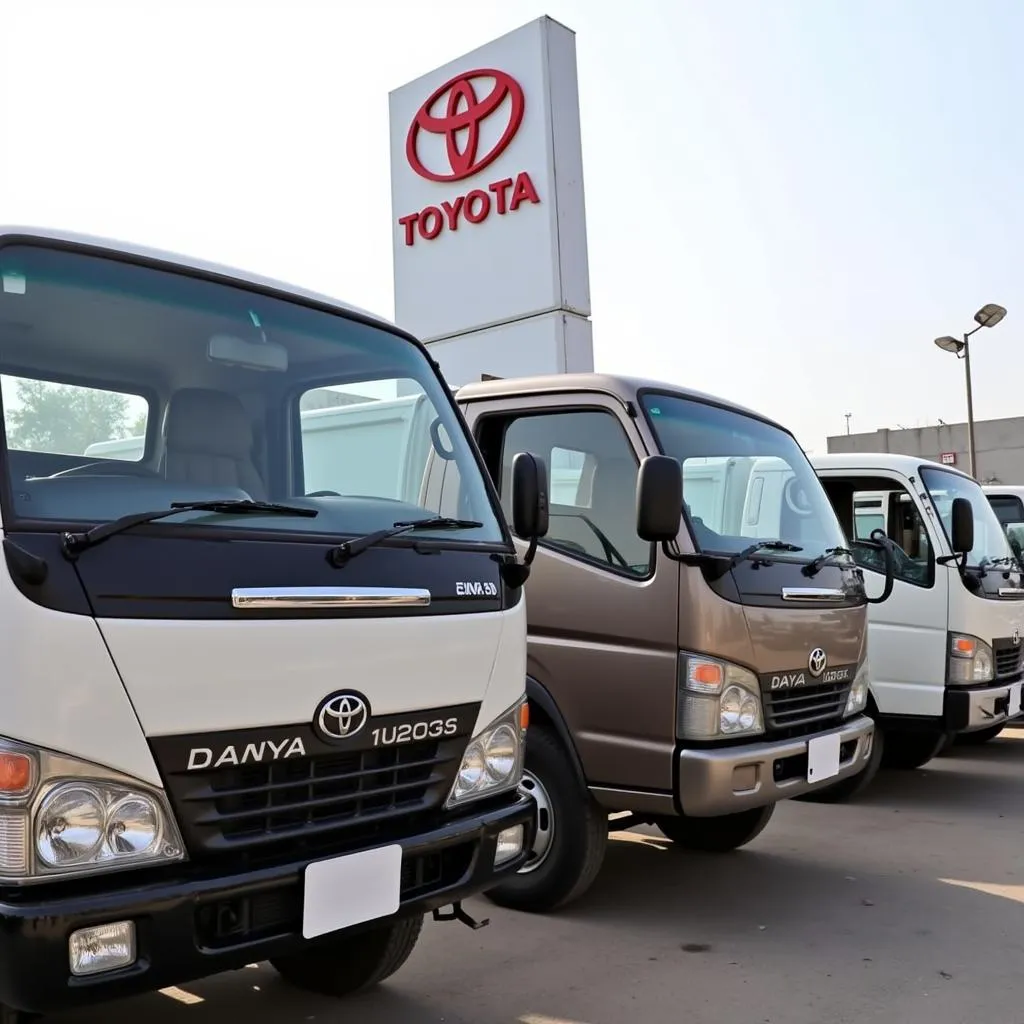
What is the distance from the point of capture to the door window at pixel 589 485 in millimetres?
4465

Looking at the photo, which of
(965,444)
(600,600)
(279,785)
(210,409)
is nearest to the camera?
(279,785)

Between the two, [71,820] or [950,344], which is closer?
[71,820]

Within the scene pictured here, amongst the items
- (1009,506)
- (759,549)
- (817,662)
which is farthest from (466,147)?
(817,662)

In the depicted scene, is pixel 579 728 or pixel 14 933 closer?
pixel 14 933

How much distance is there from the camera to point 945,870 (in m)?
5.29

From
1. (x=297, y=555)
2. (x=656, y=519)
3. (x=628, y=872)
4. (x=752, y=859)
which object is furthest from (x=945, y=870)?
(x=297, y=555)

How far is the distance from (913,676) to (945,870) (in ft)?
5.73

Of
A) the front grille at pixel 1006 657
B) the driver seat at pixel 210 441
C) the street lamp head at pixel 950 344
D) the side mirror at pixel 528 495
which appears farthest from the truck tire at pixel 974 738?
the street lamp head at pixel 950 344

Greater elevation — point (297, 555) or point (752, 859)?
point (297, 555)

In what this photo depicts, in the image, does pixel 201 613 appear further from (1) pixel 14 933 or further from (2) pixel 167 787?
(1) pixel 14 933

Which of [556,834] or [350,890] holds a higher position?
[350,890]

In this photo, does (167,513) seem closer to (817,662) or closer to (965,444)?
(817,662)

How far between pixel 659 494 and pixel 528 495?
59 centimetres

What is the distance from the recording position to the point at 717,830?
5523mm
